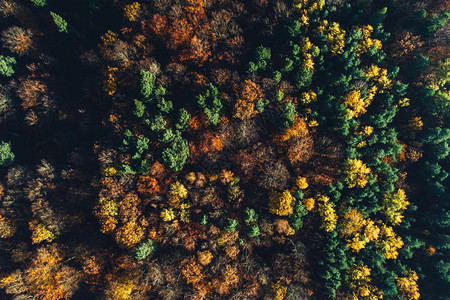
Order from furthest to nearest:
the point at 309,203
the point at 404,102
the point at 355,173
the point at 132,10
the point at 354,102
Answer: the point at 404,102 < the point at 354,102 < the point at 355,173 < the point at 309,203 < the point at 132,10

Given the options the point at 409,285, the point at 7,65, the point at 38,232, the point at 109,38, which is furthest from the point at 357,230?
the point at 7,65

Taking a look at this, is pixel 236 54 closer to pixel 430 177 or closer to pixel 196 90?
pixel 196 90

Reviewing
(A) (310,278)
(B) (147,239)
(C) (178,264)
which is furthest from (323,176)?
(B) (147,239)

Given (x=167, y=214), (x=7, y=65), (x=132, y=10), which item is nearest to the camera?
(x=132, y=10)

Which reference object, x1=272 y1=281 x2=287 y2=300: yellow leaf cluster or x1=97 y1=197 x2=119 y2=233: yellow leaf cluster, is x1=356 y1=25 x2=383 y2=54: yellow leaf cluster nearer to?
x1=272 y1=281 x2=287 y2=300: yellow leaf cluster

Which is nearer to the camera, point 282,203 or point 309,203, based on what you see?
point 282,203

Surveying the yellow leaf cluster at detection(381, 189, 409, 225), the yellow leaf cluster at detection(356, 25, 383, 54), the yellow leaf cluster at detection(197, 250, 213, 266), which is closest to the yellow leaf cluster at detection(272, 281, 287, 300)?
the yellow leaf cluster at detection(197, 250, 213, 266)

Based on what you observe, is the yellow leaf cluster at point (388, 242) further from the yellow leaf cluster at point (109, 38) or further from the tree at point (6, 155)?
the tree at point (6, 155)

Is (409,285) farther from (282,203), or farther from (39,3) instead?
(39,3)
